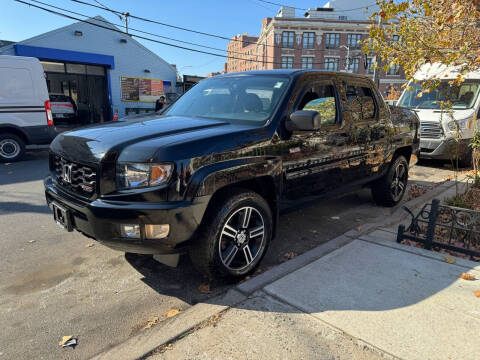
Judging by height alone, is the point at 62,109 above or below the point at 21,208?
above

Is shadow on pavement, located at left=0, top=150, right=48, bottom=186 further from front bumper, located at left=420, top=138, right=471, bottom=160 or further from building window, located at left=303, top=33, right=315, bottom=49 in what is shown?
building window, located at left=303, top=33, right=315, bottom=49

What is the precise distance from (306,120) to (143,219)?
5.31 ft

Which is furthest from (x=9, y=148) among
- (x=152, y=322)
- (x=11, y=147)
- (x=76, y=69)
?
(x=76, y=69)

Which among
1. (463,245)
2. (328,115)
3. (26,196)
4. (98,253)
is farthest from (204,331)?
(26,196)

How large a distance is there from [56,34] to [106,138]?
59.5 ft

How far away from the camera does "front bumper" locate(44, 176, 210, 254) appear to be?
7.83 ft

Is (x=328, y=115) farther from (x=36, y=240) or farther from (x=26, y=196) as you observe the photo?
(x=26, y=196)

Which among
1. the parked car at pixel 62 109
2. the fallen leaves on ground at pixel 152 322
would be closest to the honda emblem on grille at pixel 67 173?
the fallen leaves on ground at pixel 152 322

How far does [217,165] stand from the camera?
104 inches

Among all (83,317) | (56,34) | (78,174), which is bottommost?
(83,317)

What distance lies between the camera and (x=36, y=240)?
158 inches

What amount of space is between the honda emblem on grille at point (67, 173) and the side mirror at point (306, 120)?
196 cm

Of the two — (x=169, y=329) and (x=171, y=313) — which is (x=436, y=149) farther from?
(x=169, y=329)

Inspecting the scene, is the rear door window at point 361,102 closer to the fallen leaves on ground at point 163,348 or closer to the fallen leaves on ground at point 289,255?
the fallen leaves on ground at point 289,255
